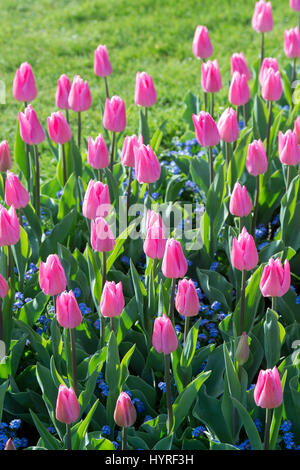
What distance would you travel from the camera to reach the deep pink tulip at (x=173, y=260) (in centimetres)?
238

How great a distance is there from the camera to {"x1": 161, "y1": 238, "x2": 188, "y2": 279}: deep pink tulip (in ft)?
7.81

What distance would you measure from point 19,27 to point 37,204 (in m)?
4.06

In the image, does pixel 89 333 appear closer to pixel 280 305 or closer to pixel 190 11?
pixel 280 305

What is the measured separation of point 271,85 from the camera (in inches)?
133

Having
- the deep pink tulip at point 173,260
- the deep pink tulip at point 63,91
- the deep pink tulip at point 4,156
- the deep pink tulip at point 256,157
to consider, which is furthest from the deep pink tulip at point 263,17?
the deep pink tulip at point 173,260

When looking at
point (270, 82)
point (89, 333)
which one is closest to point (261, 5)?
point (270, 82)

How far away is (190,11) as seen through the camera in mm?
7039

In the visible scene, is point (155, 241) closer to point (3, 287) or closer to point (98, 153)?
point (3, 287)

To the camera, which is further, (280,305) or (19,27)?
(19,27)

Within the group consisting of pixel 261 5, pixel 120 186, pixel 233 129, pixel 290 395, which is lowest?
pixel 290 395

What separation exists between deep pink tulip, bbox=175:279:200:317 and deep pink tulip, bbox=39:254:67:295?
0.37m

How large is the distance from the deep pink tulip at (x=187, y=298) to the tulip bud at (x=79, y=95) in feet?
4.47

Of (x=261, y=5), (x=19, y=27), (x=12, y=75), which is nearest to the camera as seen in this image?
(x=261, y=5)

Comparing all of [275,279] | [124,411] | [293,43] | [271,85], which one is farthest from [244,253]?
[293,43]
